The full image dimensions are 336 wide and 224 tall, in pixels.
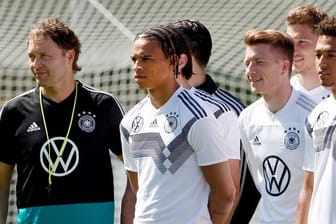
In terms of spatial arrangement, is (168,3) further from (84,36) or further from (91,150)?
(91,150)

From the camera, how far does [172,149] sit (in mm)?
5402

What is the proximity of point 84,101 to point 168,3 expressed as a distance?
15.9ft

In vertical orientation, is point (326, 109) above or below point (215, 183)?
above

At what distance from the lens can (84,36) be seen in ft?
35.3

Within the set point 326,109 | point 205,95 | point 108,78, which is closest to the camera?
point 326,109

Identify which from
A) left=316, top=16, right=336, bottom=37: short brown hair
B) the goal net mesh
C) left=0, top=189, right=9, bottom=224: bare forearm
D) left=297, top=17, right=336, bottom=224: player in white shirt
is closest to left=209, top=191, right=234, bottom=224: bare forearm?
left=297, top=17, right=336, bottom=224: player in white shirt

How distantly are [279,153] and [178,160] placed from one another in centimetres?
77

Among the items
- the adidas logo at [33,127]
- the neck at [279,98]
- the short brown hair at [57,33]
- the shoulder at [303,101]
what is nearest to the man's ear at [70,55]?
the short brown hair at [57,33]

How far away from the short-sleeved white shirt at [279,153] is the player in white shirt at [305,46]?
0.31m

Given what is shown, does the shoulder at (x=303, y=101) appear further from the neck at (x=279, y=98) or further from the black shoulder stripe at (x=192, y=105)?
the black shoulder stripe at (x=192, y=105)

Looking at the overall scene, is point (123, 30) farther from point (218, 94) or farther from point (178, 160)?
point (178, 160)

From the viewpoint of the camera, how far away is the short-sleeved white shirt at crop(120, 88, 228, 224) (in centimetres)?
537

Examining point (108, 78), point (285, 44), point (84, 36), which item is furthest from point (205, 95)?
point (84, 36)

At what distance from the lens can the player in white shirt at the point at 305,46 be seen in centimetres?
639
